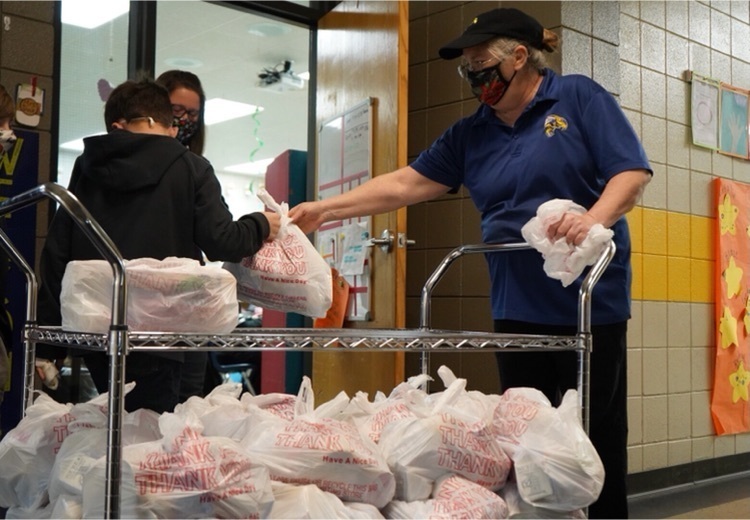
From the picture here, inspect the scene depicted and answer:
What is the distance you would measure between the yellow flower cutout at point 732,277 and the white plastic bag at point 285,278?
3033mm

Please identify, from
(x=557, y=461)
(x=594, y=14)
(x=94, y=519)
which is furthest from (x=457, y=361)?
(x=94, y=519)

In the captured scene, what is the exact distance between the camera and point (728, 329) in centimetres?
407

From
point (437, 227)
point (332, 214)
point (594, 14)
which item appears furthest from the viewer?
point (437, 227)

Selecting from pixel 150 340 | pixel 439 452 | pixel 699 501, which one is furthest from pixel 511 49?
pixel 699 501

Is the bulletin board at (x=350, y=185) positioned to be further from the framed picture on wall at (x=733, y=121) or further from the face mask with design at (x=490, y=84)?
the framed picture on wall at (x=733, y=121)

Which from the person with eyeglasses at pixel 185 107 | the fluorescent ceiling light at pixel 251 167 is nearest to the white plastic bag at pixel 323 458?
the person with eyeglasses at pixel 185 107

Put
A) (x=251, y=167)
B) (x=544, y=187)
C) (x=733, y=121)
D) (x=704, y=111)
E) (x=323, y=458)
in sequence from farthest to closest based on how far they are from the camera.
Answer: (x=251, y=167)
(x=733, y=121)
(x=704, y=111)
(x=544, y=187)
(x=323, y=458)

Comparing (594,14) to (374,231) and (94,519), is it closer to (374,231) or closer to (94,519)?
(374,231)

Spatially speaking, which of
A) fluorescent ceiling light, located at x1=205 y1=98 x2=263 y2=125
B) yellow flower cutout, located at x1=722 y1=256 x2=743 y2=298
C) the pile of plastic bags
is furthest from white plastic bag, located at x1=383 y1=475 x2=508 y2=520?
fluorescent ceiling light, located at x1=205 y1=98 x2=263 y2=125

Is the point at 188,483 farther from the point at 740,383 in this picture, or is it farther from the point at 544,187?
the point at 740,383

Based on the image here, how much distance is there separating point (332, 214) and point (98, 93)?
7.72ft

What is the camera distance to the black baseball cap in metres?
1.89

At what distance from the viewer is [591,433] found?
1.79 meters

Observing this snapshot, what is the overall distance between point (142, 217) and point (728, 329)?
3252mm
